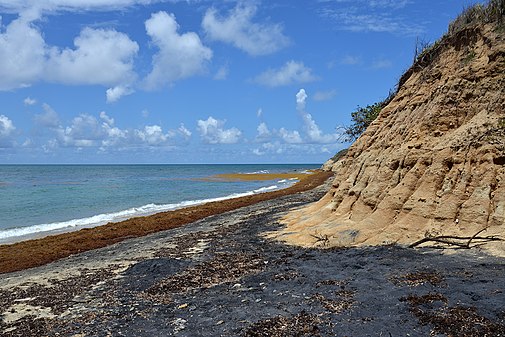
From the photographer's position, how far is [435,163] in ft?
46.1

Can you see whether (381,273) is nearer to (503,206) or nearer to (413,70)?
(503,206)

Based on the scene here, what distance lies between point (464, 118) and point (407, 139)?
2023mm

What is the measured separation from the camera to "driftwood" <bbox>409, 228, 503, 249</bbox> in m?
11.6

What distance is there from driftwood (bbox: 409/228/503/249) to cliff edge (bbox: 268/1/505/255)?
227 millimetres

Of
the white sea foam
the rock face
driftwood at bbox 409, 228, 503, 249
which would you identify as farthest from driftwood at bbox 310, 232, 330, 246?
the white sea foam

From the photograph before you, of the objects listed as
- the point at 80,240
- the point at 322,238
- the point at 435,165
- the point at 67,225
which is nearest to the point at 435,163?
the point at 435,165

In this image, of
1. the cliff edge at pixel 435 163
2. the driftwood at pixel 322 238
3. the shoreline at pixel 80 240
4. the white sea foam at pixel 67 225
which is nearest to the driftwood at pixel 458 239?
the cliff edge at pixel 435 163

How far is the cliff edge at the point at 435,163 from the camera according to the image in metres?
12.7

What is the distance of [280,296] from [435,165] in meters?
7.31

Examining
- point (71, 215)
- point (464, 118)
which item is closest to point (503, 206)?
point (464, 118)

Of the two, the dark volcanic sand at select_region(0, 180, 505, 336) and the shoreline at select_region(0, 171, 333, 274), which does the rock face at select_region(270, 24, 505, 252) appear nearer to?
the dark volcanic sand at select_region(0, 180, 505, 336)

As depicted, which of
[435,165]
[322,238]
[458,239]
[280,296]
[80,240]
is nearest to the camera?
[280,296]

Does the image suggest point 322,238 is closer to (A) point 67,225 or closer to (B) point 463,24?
(B) point 463,24

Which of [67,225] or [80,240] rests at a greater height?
[80,240]
